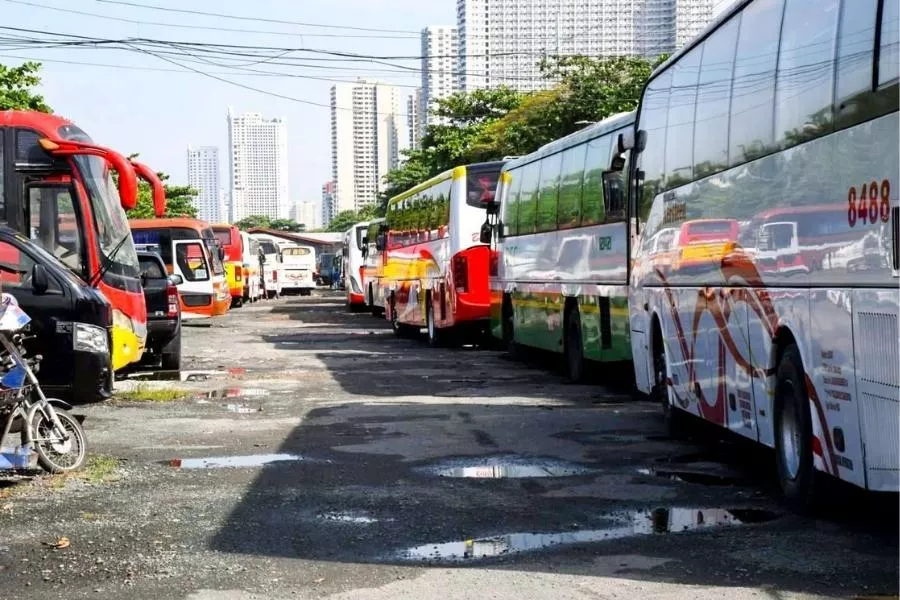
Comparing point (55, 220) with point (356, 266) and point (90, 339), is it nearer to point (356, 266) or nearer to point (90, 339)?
point (90, 339)

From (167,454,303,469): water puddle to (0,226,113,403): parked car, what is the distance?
1.46 meters

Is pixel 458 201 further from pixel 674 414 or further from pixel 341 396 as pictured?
pixel 674 414

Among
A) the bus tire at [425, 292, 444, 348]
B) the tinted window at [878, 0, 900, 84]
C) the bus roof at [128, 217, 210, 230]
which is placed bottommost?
the bus tire at [425, 292, 444, 348]

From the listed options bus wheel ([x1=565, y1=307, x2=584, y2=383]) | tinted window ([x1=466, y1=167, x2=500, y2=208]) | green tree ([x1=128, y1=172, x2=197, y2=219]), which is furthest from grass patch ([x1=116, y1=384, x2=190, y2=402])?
green tree ([x1=128, y1=172, x2=197, y2=219])

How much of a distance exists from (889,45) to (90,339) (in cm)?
Answer: 798

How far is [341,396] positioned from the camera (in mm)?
17219

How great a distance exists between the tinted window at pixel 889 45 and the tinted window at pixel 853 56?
0.13 metres

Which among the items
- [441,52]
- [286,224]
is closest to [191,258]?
[441,52]

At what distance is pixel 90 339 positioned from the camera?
1262cm

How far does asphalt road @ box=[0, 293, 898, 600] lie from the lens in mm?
6773

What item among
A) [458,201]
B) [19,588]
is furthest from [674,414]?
[458,201]

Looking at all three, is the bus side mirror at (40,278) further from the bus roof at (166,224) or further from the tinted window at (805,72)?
the bus roof at (166,224)

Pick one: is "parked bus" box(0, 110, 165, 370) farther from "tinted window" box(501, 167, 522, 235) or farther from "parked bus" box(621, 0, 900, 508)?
"tinted window" box(501, 167, 522, 235)

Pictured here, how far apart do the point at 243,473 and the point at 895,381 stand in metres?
5.42
